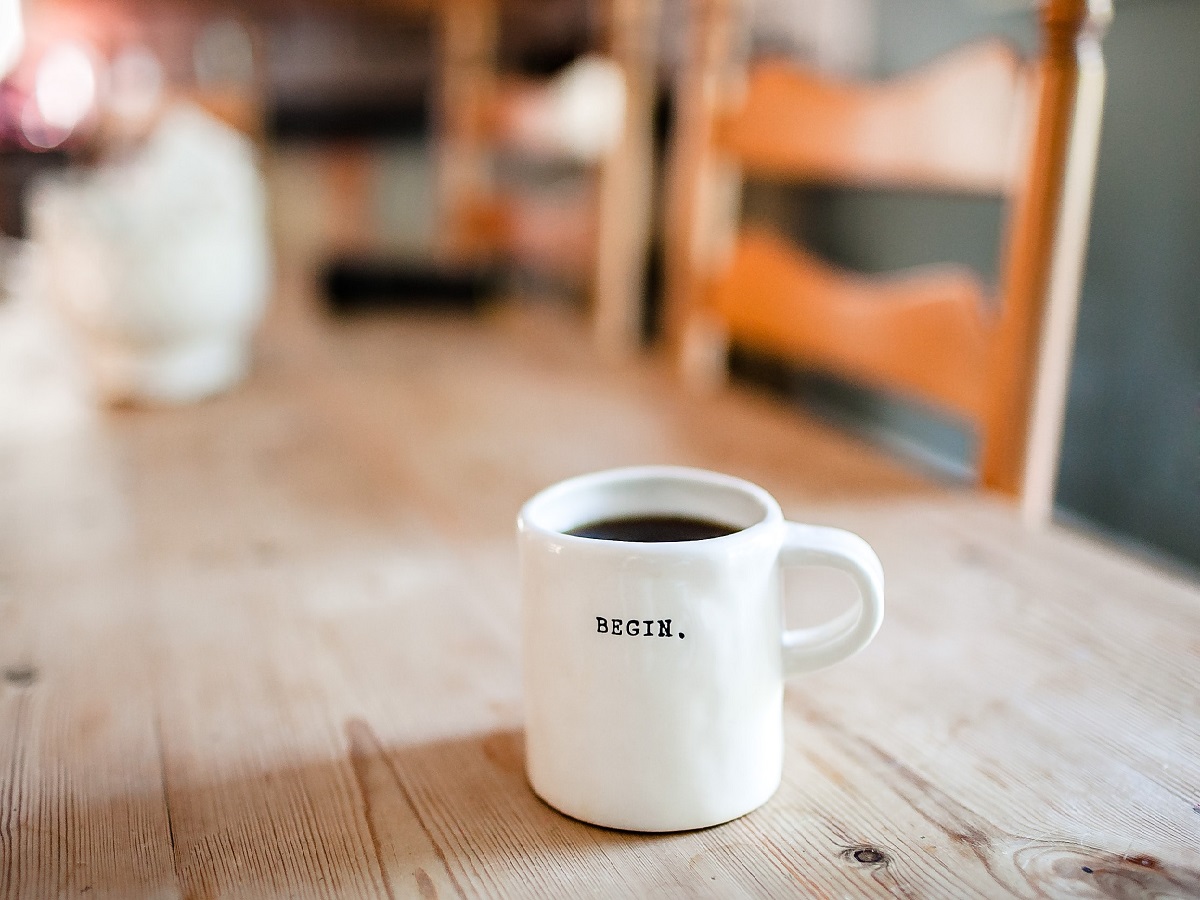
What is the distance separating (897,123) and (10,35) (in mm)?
2005

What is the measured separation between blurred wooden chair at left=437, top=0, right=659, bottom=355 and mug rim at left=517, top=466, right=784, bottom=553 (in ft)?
2.72

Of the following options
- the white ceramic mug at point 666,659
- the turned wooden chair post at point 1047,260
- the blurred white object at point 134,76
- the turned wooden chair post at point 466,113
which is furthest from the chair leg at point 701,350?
the blurred white object at point 134,76

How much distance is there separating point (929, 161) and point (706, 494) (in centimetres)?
47

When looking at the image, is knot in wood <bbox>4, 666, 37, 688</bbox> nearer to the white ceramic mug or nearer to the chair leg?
the white ceramic mug

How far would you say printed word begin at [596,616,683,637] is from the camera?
0.35 metres

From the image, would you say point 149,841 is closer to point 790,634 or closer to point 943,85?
point 790,634

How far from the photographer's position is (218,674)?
1.63 ft

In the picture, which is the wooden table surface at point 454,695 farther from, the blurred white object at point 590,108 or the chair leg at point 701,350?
the blurred white object at point 590,108

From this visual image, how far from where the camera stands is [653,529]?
395 mm

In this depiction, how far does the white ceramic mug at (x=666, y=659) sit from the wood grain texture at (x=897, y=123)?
0.44m

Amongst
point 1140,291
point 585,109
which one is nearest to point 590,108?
point 585,109

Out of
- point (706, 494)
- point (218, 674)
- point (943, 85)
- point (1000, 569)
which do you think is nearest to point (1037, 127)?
point (943, 85)

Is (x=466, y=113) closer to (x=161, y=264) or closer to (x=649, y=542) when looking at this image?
(x=161, y=264)

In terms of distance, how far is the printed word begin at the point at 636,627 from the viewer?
1.15ft
